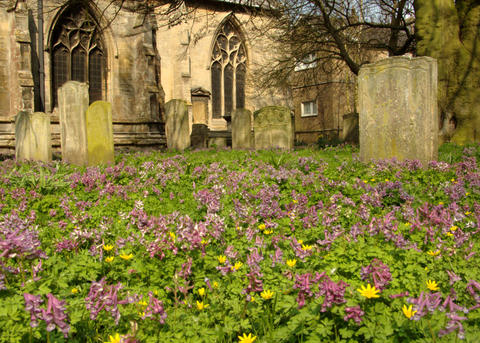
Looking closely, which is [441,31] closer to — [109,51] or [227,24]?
[109,51]

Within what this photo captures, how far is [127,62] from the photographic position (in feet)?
79.0

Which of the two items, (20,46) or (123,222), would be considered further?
(20,46)

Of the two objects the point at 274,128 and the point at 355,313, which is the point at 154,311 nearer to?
the point at 355,313

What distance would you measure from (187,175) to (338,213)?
337 cm

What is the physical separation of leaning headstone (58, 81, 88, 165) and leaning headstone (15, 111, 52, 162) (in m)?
3.02

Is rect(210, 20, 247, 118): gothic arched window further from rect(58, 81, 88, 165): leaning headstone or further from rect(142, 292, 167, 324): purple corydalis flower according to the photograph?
rect(142, 292, 167, 324): purple corydalis flower

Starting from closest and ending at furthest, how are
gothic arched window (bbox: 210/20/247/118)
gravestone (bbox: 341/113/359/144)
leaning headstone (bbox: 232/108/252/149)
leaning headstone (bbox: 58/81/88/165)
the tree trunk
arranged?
leaning headstone (bbox: 58/81/88/165) < the tree trunk < leaning headstone (bbox: 232/108/252/149) < gravestone (bbox: 341/113/359/144) < gothic arched window (bbox: 210/20/247/118)

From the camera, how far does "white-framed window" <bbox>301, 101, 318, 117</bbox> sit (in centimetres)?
3388

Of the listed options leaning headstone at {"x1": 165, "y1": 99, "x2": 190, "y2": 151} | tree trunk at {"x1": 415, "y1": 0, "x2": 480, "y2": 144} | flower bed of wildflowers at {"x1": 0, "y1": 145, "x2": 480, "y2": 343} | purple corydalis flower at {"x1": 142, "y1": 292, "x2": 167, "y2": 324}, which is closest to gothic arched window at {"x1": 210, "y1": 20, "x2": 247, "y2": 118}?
leaning headstone at {"x1": 165, "y1": 99, "x2": 190, "y2": 151}

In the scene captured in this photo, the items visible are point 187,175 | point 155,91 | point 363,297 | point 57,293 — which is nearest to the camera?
point 363,297

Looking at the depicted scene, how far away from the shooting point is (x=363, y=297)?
1593mm

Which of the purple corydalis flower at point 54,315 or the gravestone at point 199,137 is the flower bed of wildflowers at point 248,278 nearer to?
the purple corydalis flower at point 54,315

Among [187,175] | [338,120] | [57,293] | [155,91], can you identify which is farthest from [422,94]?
[338,120]

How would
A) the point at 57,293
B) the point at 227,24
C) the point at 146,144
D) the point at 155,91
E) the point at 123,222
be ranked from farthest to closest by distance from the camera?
the point at 227,24, the point at 155,91, the point at 146,144, the point at 123,222, the point at 57,293
